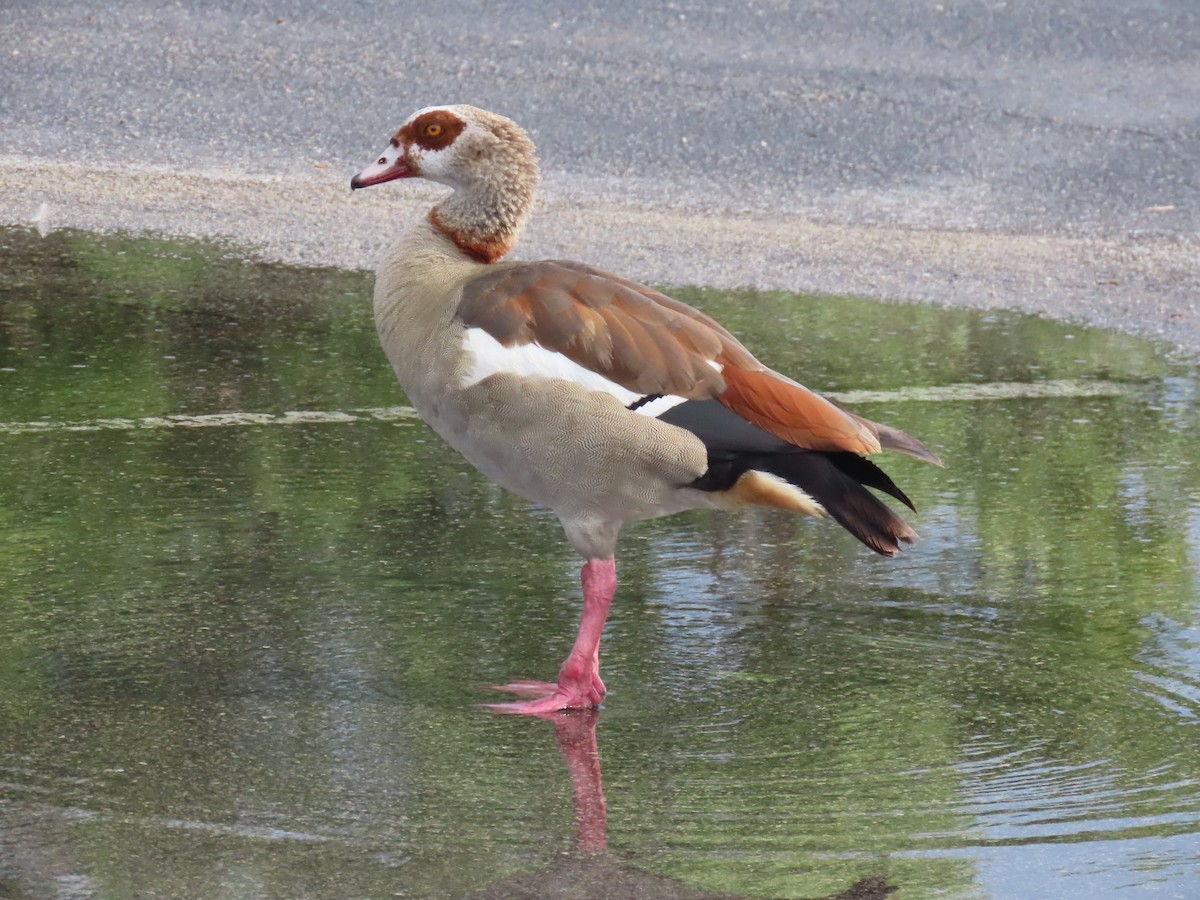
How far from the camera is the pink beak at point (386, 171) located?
17.6 ft

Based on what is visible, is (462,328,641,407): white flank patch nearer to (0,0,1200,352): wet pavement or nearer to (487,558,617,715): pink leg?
(487,558,617,715): pink leg

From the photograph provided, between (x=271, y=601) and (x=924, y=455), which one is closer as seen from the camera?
(x=924, y=455)

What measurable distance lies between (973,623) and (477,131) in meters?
1.76

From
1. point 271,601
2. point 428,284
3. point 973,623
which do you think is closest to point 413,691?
point 271,601

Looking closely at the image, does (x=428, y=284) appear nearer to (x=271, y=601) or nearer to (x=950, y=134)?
(x=271, y=601)

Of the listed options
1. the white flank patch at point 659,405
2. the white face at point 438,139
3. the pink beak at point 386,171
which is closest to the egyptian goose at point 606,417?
the white flank patch at point 659,405

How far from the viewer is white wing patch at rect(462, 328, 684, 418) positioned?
4531 millimetres

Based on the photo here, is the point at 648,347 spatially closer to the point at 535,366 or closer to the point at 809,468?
the point at 535,366

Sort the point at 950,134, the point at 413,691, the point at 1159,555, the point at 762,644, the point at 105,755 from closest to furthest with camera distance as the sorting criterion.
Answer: the point at 105,755 → the point at 413,691 → the point at 762,644 → the point at 1159,555 → the point at 950,134

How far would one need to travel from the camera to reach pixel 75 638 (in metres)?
4.74

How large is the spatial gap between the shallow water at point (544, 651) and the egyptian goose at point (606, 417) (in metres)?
0.38

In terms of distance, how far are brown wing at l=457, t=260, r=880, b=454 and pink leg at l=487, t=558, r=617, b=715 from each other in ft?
1.63

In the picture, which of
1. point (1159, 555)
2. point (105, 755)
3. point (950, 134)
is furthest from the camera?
point (950, 134)

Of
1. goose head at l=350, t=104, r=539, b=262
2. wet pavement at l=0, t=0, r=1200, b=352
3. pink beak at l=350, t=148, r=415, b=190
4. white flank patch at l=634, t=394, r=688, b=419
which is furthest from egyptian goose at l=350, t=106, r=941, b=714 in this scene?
wet pavement at l=0, t=0, r=1200, b=352
